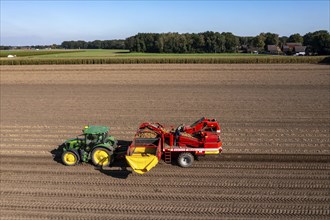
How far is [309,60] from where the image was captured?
153 ft

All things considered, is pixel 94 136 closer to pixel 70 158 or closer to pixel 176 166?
pixel 70 158

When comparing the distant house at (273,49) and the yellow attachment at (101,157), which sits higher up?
the distant house at (273,49)

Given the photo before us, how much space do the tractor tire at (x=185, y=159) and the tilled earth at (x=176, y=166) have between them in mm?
206

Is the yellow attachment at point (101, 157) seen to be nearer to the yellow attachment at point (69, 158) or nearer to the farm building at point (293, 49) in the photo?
the yellow attachment at point (69, 158)

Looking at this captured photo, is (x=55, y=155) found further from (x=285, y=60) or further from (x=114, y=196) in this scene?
(x=285, y=60)

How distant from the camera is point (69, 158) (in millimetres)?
10758

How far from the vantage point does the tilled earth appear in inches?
322

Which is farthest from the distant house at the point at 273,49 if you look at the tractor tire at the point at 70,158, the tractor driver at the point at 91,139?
the tractor tire at the point at 70,158

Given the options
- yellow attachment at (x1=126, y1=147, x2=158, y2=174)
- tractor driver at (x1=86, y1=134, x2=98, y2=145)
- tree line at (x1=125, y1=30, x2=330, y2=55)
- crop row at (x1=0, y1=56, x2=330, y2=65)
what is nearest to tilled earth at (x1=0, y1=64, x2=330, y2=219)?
yellow attachment at (x1=126, y1=147, x2=158, y2=174)

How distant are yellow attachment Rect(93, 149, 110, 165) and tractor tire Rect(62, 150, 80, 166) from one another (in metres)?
0.63

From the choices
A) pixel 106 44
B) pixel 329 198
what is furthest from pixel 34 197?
pixel 106 44

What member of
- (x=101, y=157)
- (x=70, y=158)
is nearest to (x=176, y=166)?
(x=101, y=157)

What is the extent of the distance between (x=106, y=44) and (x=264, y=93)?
125390mm

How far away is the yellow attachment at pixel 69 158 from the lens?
10719 mm
